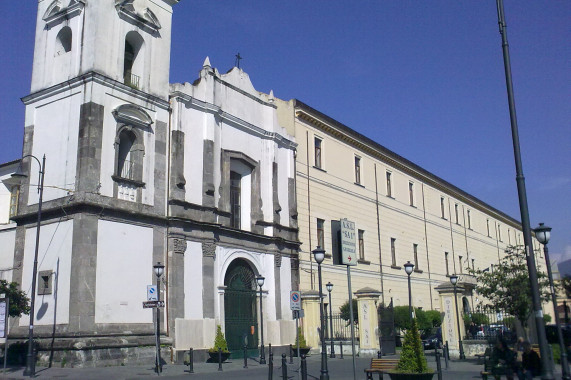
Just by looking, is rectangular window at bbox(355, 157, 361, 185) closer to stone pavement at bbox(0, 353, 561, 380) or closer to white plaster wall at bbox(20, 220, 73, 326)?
stone pavement at bbox(0, 353, 561, 380)

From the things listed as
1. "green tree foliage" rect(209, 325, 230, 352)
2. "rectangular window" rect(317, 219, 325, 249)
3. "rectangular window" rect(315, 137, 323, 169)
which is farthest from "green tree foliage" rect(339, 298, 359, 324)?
"green tree foliage" rect(209, 325, 230, 352)

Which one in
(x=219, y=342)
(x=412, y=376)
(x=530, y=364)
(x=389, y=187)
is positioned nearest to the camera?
(x=530, y=364)

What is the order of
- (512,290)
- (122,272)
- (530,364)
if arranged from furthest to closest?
(512,290)
(122,272)
(530,364)

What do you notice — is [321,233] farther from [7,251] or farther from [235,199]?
[7,251]

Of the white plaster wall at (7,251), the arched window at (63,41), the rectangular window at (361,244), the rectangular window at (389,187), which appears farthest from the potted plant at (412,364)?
the rectangular window at (389,187)

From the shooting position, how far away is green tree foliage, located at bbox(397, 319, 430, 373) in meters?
13.3

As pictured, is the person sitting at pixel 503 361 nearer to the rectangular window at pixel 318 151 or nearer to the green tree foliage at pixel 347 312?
the green tree foliage at pixel 347 312

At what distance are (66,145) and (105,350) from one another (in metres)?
7.64

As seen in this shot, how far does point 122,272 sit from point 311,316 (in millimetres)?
10990

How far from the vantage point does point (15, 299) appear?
2016cm

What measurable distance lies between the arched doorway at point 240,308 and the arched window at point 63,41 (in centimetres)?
1159

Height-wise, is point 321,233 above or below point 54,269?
above

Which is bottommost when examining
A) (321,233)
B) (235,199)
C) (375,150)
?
(321,233)

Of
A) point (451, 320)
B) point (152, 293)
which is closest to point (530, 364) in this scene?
point (152, 293)
